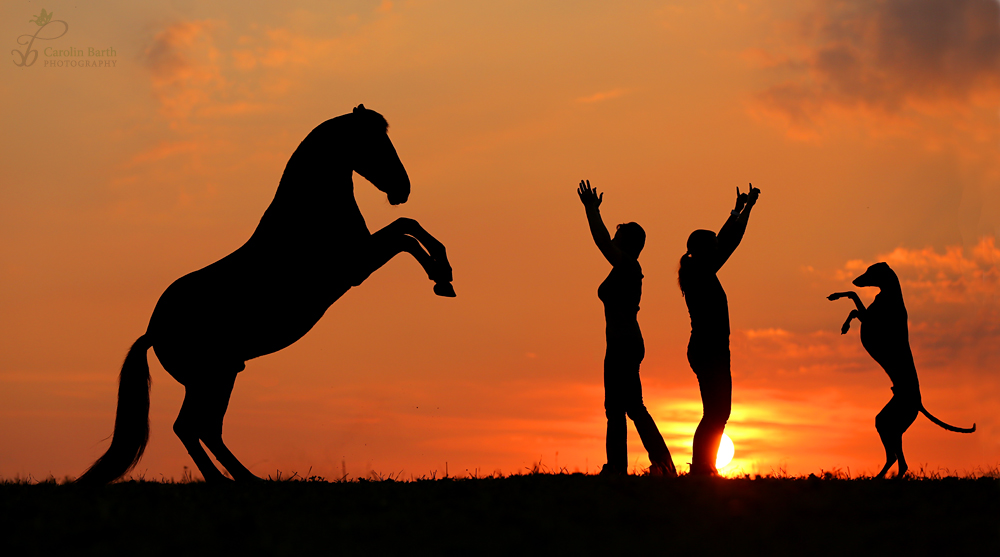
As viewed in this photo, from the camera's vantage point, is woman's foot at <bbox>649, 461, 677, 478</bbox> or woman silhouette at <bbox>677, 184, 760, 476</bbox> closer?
woman silhouette at <bbox>677, 184, 760, 476</bbox>

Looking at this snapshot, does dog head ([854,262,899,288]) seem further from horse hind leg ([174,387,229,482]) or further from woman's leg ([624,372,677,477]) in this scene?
horse hind leg ([174,387,229,482])

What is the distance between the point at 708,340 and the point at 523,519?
3.40 meters

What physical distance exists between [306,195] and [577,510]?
460 cm

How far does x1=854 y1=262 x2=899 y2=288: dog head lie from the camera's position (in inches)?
439

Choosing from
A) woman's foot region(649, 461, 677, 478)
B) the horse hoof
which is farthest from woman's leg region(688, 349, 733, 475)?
the horse hoof

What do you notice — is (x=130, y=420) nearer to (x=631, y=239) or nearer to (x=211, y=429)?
(x=211, y=429)

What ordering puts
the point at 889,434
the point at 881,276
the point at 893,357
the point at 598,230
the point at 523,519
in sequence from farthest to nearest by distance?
the point at 881,276 → the point at 893,357 → the point at 889,434 → the point at 598,230 → the point at 523,519

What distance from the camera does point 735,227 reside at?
30.3ft

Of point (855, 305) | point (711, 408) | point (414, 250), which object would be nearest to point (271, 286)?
point (414, 250)

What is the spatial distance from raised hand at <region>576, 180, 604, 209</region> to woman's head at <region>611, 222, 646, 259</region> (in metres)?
0.46

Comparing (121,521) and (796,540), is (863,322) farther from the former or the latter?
(121,521)

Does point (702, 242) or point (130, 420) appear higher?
point (702, 242)

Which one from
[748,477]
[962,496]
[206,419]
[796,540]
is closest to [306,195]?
[206,419]

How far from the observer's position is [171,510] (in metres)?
6.61
